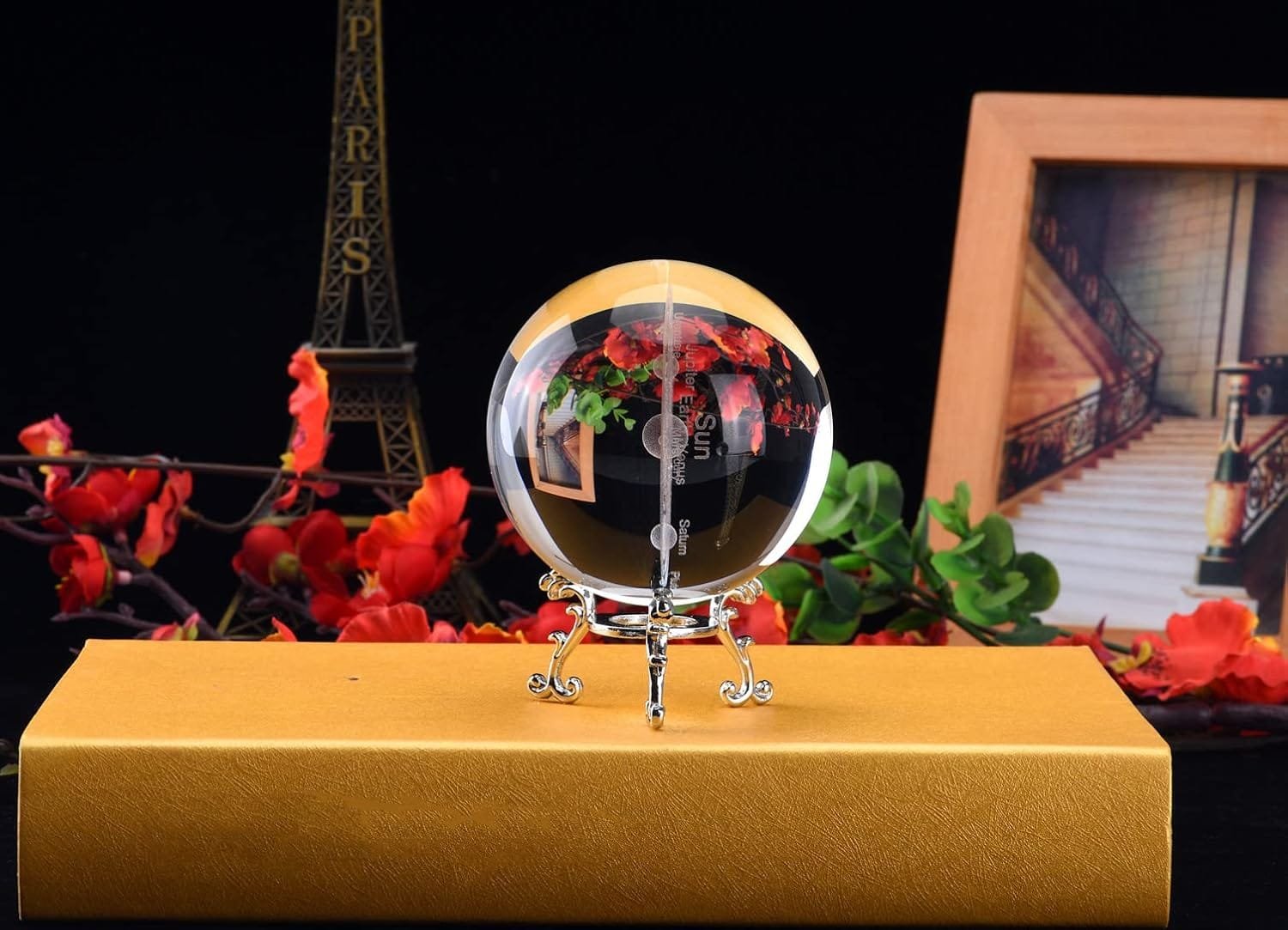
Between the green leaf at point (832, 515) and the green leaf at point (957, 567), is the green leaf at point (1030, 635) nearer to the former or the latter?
the green leaf at point (957, 567)

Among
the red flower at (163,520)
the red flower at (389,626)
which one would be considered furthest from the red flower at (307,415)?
the red flower at (389,626)

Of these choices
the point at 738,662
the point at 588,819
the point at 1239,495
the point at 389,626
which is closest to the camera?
the point at 588,819

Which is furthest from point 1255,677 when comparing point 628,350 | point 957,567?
point 628,350

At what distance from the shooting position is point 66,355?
3012mm

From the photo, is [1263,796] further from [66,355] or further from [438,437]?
[66,355]

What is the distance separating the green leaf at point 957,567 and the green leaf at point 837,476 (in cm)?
14

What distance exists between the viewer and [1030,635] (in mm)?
2168

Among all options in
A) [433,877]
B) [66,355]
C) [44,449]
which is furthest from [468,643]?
[66,355]

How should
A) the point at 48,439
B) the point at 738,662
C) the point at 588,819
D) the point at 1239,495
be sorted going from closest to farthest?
the point at 588,819 → the point at 738,662 → the point at 48,439 → the point at 1239,495

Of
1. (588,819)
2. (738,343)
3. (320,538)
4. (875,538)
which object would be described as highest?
(738,343)

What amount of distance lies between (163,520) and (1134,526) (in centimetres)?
136

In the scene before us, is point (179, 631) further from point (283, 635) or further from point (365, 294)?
point (365, 294)

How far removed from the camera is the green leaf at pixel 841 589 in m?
2.11

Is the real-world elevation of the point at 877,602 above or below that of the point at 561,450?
below
